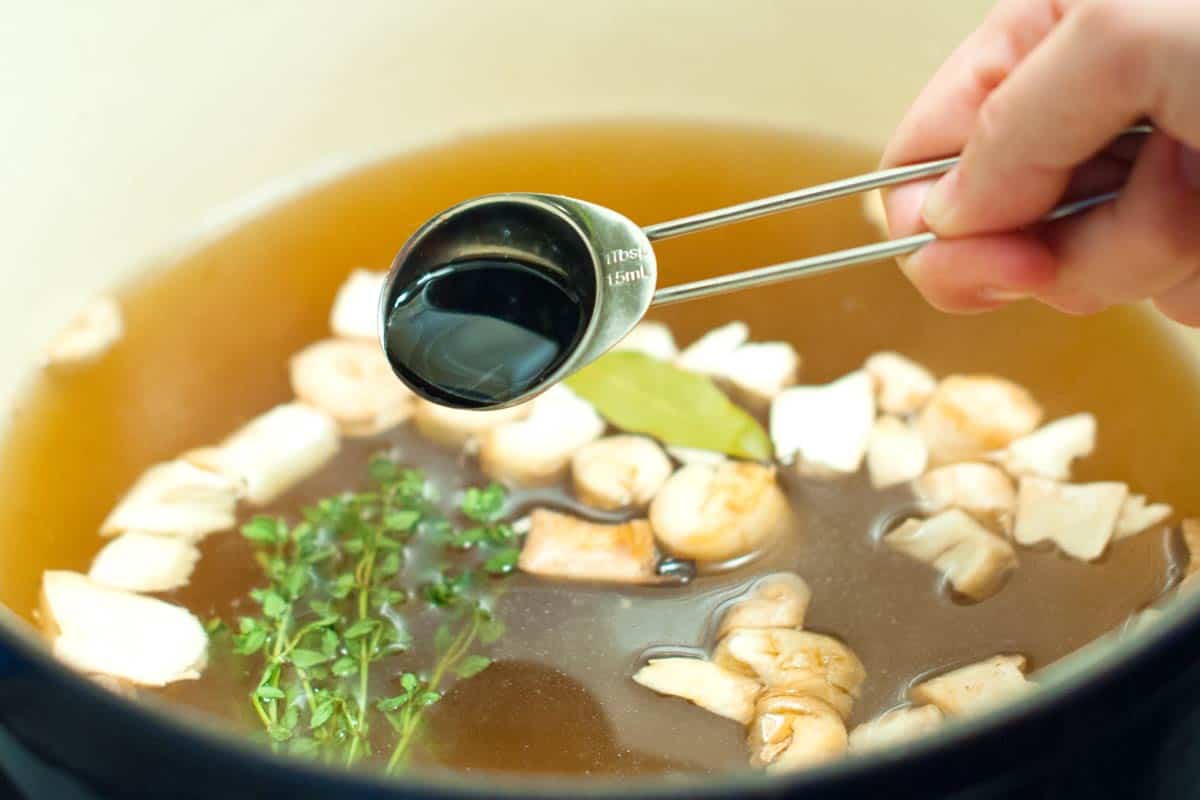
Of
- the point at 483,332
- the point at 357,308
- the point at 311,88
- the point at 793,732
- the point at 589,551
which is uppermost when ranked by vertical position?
the point at 311,88

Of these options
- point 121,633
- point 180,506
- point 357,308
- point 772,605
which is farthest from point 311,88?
point 772,605


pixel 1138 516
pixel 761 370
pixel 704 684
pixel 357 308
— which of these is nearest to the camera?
pixel 704 684

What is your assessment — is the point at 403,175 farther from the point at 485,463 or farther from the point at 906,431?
the point at 906,431

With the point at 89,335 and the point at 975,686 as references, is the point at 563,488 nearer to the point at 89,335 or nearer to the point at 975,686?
the point at 975,686

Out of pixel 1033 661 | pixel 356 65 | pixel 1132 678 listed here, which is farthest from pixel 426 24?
pixel 1132 678

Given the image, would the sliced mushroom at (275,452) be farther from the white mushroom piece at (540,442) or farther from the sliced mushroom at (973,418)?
the sliced mushroom at (973,418)

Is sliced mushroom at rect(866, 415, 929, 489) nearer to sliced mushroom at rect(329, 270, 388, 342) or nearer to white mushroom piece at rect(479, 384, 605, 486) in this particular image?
white mushroom piece at rect(479, 384, 605, 486)

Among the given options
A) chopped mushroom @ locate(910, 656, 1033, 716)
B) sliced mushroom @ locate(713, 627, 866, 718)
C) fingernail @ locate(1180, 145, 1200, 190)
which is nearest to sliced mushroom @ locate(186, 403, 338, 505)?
sliced mushroom @ locate(713, 627, 866, 718)

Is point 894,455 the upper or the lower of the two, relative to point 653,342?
lower
